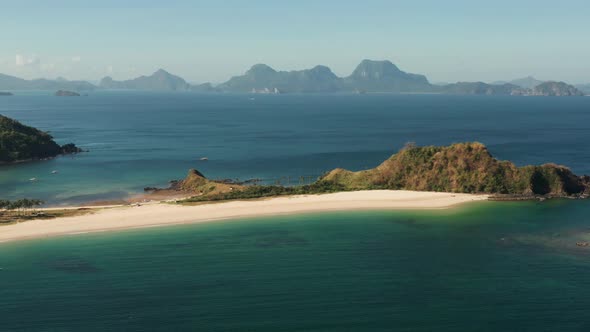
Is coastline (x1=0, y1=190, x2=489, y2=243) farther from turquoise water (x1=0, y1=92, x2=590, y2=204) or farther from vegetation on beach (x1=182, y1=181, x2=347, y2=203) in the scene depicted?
turquoise water (x1=0, y1=92, x2=590, y2=204)

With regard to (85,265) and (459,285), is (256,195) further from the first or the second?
(459,285)

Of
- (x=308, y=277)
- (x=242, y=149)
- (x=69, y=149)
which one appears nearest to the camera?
(x=308, y=277)

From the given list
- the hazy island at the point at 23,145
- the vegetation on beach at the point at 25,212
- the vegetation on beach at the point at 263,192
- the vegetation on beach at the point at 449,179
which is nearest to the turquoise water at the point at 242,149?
the hazy island at the point at 23,145

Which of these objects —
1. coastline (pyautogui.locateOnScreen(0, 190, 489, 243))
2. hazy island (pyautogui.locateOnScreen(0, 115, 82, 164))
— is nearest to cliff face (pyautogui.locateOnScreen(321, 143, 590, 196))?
coastline (pyautogui.locateOnScreen(0, 190, 489, 243))

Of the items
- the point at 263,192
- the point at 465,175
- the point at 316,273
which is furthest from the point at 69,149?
the point at 316,273

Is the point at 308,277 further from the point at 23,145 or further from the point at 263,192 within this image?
the point at 23,145

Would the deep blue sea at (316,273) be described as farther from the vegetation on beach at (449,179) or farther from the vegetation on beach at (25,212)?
the vegetation on beach at (25,212)

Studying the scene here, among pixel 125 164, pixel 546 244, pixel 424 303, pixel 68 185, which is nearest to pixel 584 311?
pixel 424 303

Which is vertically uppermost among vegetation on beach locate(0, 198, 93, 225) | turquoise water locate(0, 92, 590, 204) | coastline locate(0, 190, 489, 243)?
A: turquoise water locate(0, 92, 590, 204)
